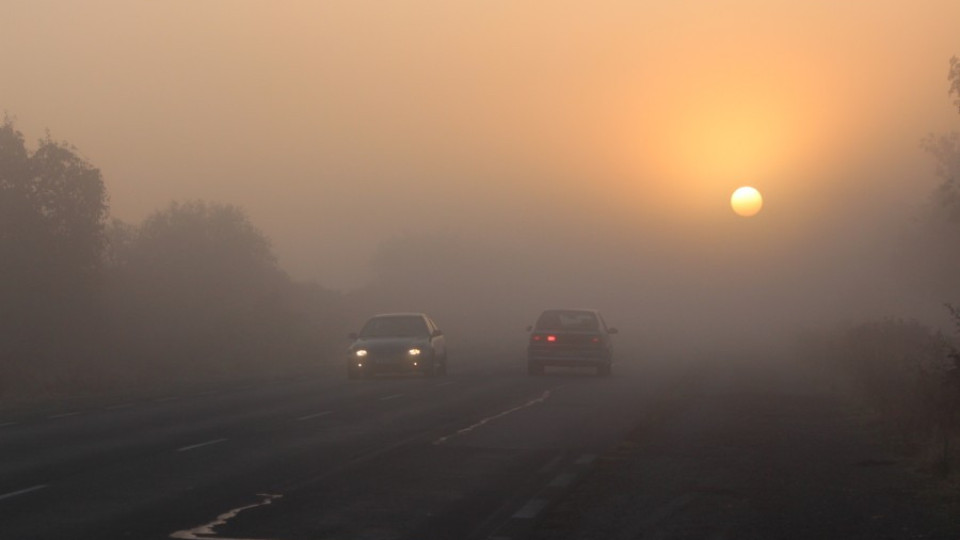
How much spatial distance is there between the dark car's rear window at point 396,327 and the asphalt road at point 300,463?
8.07 metres

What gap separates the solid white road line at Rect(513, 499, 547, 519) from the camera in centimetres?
1168

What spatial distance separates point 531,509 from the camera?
12.1 metres

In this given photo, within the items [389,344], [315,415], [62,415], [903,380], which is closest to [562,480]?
[315,415]

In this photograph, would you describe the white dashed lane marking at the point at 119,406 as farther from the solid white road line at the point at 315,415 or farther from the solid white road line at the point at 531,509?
the solid white road line at the point at 531,509

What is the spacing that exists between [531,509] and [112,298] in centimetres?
4910

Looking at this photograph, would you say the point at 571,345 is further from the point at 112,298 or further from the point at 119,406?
the point at 112,298

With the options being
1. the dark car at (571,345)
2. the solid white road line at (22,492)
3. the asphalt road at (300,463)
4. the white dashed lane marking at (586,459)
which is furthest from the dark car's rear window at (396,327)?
the solid white road line at (22,492)

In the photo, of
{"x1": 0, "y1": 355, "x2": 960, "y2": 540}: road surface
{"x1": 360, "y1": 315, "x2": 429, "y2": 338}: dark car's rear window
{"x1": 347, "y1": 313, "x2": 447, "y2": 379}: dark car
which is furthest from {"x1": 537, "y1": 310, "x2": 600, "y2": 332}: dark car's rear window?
{"x1": 0, "y1": 355, "x2": 960, "y2": 540}: road surface

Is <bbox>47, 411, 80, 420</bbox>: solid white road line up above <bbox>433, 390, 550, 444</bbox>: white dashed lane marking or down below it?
above

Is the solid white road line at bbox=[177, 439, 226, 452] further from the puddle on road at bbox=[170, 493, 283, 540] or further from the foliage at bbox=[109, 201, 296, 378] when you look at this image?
the foliage at bbox=[109, 201, 296, 378]

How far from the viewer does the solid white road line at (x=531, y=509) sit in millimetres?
11678

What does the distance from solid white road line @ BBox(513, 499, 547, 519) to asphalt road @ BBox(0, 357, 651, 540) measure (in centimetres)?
2

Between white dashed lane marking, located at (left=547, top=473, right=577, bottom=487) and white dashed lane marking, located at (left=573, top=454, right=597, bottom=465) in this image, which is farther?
white dashed lane marking, located at (left=573, top=454, right=597, bottom=465)

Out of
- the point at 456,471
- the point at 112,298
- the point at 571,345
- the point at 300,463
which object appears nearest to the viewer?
the point at 456,471
